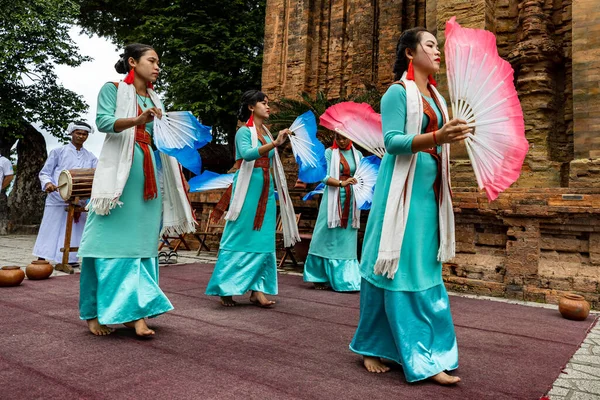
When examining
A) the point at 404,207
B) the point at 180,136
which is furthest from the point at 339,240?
the point at 404,207

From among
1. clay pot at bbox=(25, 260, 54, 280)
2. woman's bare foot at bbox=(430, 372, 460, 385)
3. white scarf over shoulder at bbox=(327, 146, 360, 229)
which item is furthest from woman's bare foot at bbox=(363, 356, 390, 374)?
clay pot at bbox=(25, 260, 54, 280)

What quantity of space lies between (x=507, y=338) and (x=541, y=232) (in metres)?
2.46

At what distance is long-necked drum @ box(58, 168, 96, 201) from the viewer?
18.1 ft

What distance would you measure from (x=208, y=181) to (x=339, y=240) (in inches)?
73.3

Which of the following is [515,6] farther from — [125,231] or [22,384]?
[22,384]

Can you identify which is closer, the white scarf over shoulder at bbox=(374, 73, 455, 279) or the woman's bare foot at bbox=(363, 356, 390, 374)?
the white scarf over shoulder at bbox=(374, 73, 455, 279)

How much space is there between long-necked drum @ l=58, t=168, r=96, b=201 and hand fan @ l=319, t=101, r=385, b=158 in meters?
3.74

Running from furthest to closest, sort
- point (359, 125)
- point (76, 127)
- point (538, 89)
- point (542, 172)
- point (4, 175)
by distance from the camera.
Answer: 1. point (4, 175)
2. point (76, 127)
3. point (538, 89)
4. point (542, 172)
5. point (359, 125)

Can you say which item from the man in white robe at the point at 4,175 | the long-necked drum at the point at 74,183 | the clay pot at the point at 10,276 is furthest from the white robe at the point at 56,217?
the clay pot at the point at 10,276

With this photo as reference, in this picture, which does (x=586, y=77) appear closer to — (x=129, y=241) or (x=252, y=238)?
(x=252, y=238)

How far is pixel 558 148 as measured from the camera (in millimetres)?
6414

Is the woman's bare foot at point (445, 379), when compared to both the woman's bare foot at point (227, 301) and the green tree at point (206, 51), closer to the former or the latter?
the woman's bare foot at point (227, 301)

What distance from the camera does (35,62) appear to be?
39.5ft

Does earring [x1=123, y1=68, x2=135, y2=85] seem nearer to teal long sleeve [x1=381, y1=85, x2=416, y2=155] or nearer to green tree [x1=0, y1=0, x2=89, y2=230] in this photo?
teal long sleeve [x1=381, y1=85, x2=416, y2=155]
